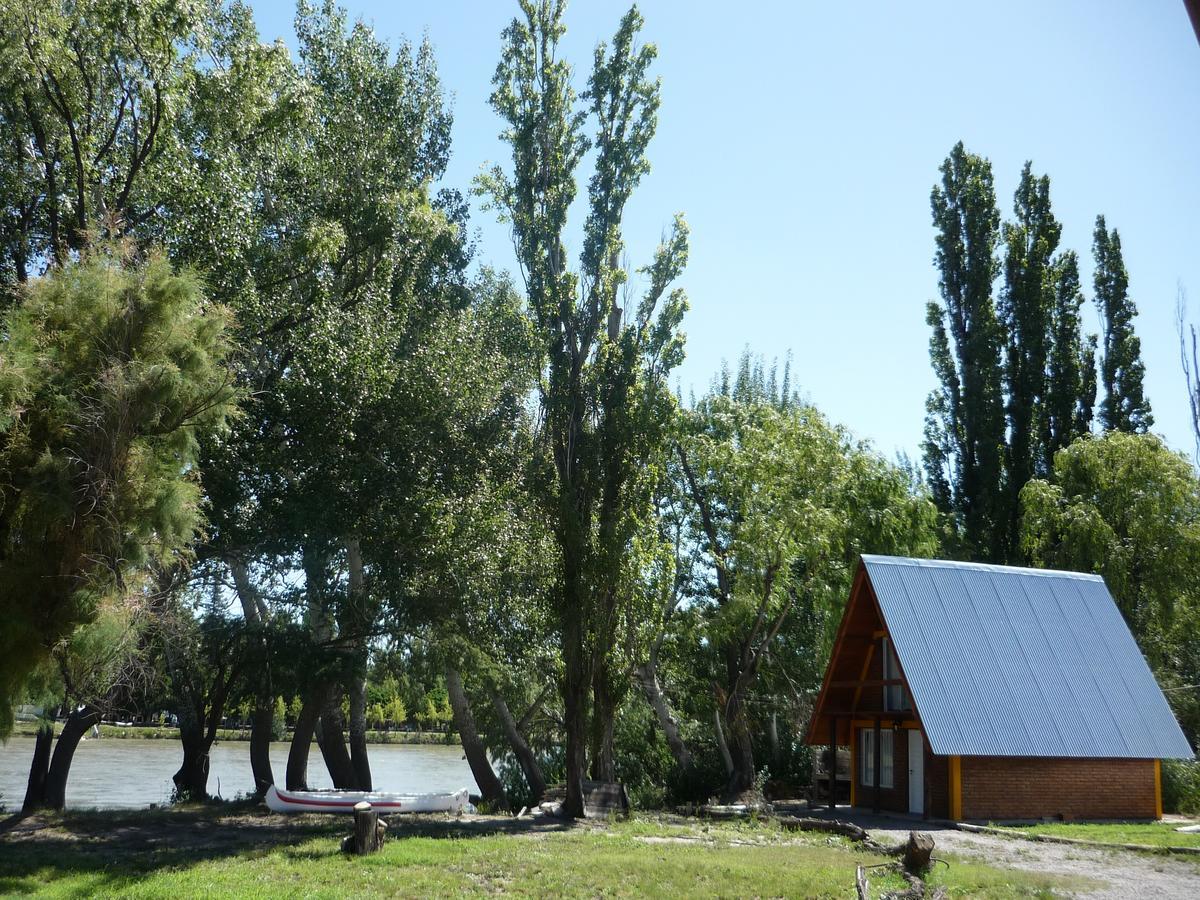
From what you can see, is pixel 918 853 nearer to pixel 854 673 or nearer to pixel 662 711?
pixel 854 673

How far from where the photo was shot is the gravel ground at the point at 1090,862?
40.7ft

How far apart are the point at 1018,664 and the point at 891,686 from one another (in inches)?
104

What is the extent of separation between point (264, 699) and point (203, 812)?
2.36 metres

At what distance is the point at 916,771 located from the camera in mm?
20500

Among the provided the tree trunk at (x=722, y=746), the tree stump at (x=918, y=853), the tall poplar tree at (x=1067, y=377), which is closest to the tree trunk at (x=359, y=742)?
the tree trunk at (x=722, y=746)

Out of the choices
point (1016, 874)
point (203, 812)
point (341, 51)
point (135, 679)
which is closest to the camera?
point (1016, 874)

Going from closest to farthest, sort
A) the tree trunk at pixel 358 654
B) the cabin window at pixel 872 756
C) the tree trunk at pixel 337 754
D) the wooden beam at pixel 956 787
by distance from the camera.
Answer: the wooden beam at pixel 956 787, the tree trunk at pixel 358 654, the cabin window at pixel 872 756, the tree trunk at pixel 337 754

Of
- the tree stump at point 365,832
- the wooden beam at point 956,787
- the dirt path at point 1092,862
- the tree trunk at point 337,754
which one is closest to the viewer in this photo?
the dirt path at point 1092,862

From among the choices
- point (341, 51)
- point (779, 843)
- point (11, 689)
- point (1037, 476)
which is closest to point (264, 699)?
point (11, 689)

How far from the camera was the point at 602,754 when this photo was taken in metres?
21.3

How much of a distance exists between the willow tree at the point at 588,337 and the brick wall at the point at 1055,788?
737cm

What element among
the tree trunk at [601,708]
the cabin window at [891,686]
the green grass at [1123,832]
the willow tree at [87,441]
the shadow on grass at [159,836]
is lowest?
the shadow on grass at [159,836]

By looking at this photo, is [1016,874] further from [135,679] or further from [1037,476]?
[1037,476]

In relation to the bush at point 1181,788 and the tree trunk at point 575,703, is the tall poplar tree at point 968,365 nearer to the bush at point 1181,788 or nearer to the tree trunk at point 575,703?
the bush at point 1181,788
